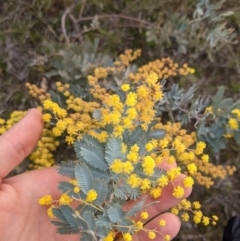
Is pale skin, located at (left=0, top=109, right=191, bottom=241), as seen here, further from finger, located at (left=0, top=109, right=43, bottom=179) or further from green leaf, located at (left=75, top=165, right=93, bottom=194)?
green leaf, located at (left=75, top=165, right=93, bottom=194)

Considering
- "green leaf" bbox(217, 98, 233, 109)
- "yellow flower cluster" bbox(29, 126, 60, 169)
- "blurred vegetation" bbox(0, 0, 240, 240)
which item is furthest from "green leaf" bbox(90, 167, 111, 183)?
"blurred vegetation" bbox(0, 0, 240, 240)

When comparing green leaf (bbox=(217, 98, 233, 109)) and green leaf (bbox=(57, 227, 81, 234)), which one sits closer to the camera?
green leaf (bbox=(57, 227, 81, 234))

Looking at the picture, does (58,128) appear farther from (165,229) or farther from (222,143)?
(222,143)

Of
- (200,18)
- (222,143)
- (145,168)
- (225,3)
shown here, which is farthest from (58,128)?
(225,3)

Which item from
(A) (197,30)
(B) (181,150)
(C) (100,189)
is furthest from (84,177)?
(A) (197,30)

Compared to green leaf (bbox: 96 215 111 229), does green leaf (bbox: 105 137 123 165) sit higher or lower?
higher

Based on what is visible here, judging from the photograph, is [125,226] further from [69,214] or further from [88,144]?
[88,144]
